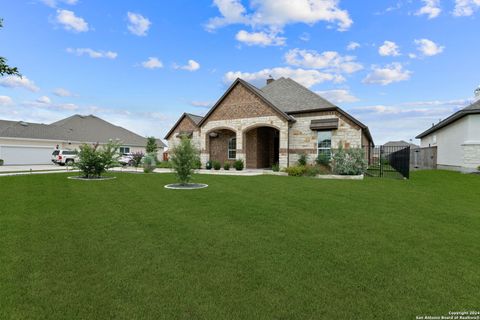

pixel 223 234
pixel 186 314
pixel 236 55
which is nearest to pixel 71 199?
pixel 223 234

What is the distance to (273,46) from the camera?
19.0 m

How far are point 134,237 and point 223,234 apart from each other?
5.61ft

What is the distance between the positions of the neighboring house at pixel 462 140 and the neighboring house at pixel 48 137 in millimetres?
29497

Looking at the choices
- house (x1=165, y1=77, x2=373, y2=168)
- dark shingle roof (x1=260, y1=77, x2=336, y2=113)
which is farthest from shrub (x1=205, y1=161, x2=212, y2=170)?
dark shingle roof (x1=260, y1=77, x2=336, y2=113)

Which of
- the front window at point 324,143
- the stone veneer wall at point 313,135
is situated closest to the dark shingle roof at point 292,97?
the stone veneer wall at point 313,135

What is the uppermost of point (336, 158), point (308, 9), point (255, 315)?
point (308, 9)

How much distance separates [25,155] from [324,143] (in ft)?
114

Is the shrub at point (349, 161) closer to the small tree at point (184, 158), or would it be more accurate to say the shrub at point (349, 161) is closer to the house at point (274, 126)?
the house at point (274, 126)

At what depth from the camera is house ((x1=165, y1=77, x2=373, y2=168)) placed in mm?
17656

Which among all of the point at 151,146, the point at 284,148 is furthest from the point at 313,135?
the point at 151,146

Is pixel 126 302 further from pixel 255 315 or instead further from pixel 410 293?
pixel 410 293

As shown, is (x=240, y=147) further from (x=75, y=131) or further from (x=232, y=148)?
(x=75, y=131)

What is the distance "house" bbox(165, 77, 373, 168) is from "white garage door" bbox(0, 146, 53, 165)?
23898mm

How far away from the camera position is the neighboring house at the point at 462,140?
62.9 feet
